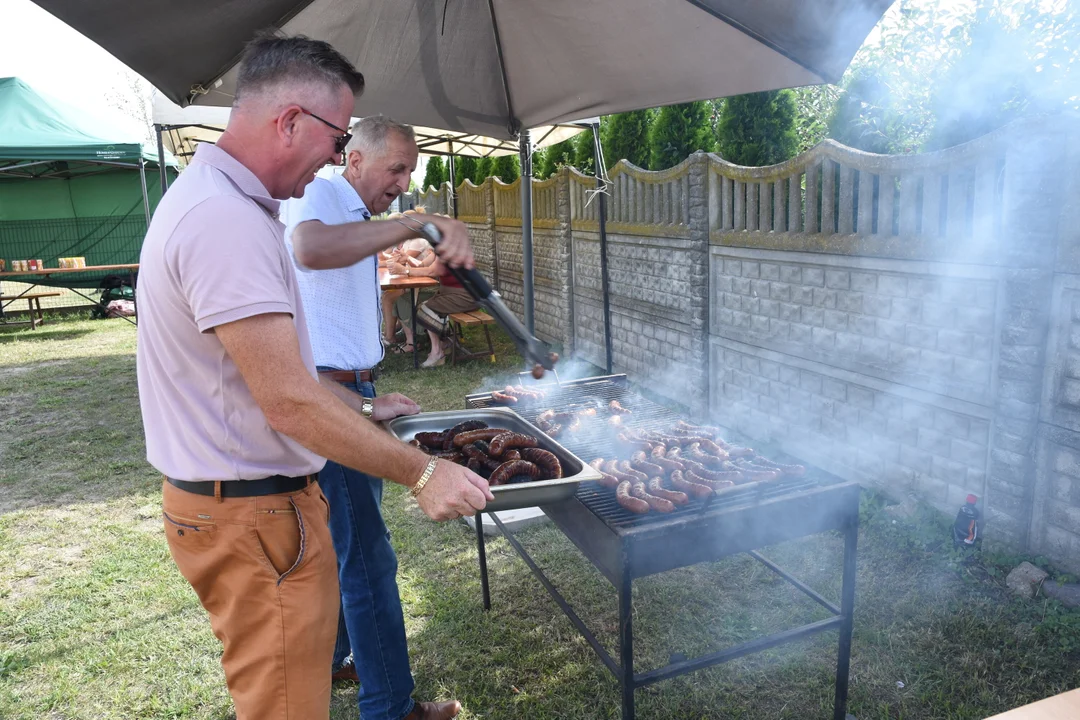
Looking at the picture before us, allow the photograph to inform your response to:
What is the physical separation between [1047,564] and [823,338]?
6.32 feet

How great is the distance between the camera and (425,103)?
13.2 feet

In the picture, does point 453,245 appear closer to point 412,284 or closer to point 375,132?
point 375,132

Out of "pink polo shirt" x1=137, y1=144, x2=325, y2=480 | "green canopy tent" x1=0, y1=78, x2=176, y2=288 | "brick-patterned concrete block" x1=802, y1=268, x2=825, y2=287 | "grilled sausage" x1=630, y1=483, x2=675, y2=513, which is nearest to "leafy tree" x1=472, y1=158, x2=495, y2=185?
"green canopy tent" x1=0, y1=78, x2=176, y2=288

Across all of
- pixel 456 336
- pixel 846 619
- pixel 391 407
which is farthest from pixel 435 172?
pixel 846 619

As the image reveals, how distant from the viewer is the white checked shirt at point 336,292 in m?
2.58

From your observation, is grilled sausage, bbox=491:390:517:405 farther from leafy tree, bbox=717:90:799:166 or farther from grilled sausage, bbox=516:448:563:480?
leafy tree, bbox=717:90:799:166

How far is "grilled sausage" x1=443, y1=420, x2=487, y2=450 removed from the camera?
277 cm

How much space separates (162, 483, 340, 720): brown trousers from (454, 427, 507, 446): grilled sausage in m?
0.95

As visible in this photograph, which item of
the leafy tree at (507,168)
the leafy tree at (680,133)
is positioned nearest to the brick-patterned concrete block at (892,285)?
the leafy tree at (680,133)

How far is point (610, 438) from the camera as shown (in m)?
3.28

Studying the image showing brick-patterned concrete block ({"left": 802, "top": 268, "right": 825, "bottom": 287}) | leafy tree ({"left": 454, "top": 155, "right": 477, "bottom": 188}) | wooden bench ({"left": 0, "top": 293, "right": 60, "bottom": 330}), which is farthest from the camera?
leafy tree ({"left": 454, "top": 155, "right": 477, "bottom": 188})

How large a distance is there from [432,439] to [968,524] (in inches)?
124

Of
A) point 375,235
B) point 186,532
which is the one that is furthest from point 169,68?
point 186,532

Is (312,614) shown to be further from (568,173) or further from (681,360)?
(568,173)
